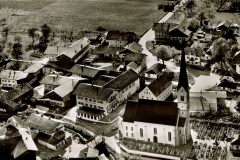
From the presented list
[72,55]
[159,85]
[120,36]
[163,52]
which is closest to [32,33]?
[72,55]

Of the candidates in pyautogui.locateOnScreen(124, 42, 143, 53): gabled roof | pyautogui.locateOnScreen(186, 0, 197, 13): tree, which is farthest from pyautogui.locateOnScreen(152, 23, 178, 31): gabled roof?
pyautogui.locateOnScreen(186, 0, 197, 13): tree

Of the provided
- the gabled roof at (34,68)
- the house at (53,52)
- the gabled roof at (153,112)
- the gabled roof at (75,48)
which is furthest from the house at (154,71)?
the gabled roof at (34,68)

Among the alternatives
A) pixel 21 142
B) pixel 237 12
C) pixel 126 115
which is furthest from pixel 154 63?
→ pixel 237 12

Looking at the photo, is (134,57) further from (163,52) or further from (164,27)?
(164,27)

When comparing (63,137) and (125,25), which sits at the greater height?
(125,25)

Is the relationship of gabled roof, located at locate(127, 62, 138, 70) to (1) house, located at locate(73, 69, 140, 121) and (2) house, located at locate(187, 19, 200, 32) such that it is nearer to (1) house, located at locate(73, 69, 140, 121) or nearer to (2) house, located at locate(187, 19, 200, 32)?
(1) house, located at locate(73, 69, 140, 121)

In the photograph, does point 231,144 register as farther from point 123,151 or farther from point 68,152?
point 68,152
